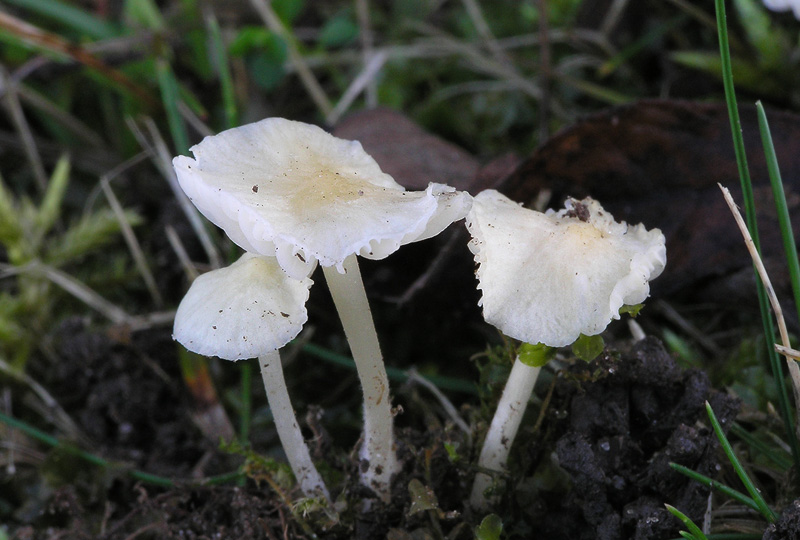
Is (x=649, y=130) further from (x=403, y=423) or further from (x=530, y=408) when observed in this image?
(x=403, y=423)

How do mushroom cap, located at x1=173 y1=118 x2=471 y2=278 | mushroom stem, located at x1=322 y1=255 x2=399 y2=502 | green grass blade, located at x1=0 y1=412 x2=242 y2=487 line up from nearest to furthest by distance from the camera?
1. mushroom cap, located at x1=173 y1=118 x2=471 y2=278
2. mushroom stem, located at x1=322 y1=255 x2=399 y2=502
3. green grass blade, located at x1=0 y1=412 x2=242 y2=487

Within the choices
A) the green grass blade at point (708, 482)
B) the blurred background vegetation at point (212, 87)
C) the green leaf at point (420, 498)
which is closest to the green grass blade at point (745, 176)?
the green grass blade at point (708, 482)

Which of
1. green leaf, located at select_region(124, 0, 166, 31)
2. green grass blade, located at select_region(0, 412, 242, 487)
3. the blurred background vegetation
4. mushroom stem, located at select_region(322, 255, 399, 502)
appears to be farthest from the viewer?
green leaf, located at select_region(124, 0, 166, 31)

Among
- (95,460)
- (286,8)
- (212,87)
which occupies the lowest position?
(95,460)

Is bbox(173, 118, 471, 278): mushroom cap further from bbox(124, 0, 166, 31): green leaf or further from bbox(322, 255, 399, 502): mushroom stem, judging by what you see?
bbox(124, 0, 166, 31): green leaf

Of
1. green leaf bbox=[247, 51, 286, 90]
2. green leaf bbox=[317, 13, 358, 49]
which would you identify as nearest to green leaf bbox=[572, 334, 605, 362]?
green leaf bbox=[247, 51, 286, 90]

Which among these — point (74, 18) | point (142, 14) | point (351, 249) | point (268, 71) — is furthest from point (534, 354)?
point (74, 18)

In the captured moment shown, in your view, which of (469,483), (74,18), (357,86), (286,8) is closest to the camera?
(469,483)

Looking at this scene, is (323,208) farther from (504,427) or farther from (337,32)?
(337,32)
